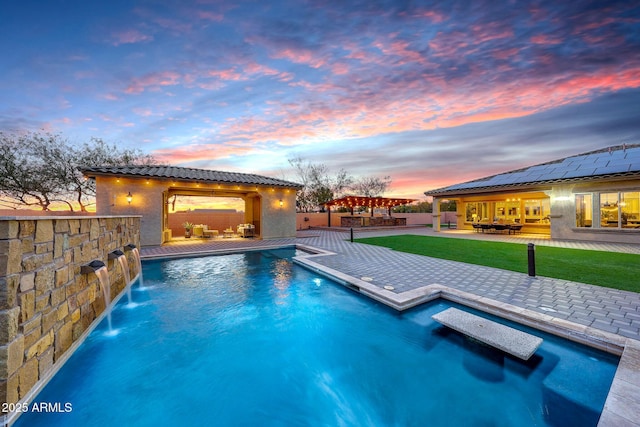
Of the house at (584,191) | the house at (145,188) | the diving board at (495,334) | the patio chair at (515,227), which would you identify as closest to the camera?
the diving board at (495,334)

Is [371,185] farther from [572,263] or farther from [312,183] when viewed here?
[572,263]

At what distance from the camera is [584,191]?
12.1 meters

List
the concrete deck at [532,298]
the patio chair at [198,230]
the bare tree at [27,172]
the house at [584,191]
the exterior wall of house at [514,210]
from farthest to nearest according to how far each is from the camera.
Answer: the exterior wall of house at [514,210] → the bare tree at [27,172] → the patio chair at [198,230] → the house at [584,191] → the concrete deck at [532,298]

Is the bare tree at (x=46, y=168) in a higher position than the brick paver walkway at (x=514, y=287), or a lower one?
higher

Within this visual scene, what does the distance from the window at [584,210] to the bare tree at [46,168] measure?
28616mm

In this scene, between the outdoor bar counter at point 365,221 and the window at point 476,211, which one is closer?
the window at point 476,211

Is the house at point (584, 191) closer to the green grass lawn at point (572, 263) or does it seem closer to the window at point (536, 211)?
the window at point (536, 211)

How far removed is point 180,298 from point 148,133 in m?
12.3

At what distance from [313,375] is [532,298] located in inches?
168

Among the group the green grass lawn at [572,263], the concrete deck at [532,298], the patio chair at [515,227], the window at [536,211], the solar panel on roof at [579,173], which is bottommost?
the concrete deck at [532,298]

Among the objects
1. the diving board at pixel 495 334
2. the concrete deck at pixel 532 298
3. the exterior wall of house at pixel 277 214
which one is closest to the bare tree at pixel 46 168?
the exterior wall of house at pixel 277 214

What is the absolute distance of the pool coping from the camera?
78.7 inches

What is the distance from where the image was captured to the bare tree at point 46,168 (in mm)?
15844

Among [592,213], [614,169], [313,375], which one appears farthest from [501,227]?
[313,375]
